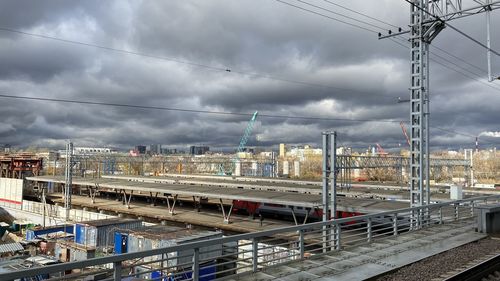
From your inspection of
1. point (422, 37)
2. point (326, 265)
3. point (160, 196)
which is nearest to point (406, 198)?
point (422, 37)

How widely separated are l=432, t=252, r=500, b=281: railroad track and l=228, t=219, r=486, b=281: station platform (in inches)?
43.1

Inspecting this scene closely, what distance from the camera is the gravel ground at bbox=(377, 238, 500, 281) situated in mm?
8773

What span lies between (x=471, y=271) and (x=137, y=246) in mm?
17743

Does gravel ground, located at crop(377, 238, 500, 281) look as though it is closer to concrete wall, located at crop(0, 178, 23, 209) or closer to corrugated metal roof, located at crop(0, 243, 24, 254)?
corrugated metal roof, located at crop(0, 243, 24, 254)

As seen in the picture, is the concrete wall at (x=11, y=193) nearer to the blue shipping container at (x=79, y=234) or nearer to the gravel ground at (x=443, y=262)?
the blue shipping container at (x=79, y=234)

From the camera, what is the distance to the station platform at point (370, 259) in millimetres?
8511

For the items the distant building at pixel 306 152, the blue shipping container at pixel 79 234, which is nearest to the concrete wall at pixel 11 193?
the blue shipping container at pixel 79 234

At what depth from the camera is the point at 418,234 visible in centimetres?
1443

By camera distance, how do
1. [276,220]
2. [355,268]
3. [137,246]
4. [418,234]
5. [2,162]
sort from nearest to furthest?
[355,268] → [418,234] → [137,246] → [276,220] → [2,162]

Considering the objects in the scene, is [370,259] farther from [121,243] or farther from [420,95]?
[121,243]

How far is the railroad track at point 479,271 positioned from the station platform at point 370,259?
1.09 metres

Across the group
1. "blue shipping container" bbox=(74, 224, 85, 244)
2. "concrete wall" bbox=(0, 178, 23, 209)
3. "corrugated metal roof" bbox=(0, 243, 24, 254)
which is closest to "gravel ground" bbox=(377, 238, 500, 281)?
"blue shipping container" bbox=(74, 224, 85, 244)

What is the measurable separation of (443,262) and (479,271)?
2.76 feet

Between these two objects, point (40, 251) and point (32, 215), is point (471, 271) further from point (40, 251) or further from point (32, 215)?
point (32, 215)
